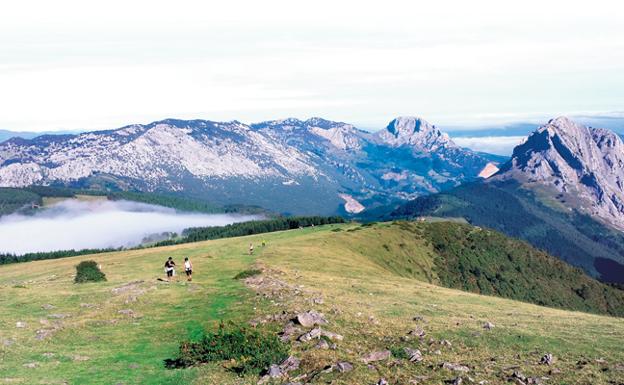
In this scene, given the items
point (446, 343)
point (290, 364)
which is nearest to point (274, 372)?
point (290, 364)

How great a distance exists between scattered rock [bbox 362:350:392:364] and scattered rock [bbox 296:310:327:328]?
6429 mm

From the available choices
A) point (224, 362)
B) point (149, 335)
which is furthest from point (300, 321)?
point (149, 335)

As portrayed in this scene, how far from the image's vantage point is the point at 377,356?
29.8m

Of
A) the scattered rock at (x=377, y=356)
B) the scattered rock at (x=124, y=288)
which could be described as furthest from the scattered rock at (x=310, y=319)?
the scattered rock at (x=124, y=288)

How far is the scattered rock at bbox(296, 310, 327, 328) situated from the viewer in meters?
35.6

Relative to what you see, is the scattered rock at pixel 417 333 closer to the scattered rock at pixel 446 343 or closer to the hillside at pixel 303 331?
the hillside at pixel 303 331

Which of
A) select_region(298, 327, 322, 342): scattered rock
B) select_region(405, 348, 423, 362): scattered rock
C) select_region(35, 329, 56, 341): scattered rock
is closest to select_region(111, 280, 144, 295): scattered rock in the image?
select_region(35, 329, 56, 341): scattered rock

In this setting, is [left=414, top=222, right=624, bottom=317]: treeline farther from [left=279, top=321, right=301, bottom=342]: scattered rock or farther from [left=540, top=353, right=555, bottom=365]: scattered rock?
[left=540, top=353, right=555, bottom=365]: scattered rock

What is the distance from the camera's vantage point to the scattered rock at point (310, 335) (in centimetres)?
3259

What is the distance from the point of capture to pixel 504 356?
30703 millimetres

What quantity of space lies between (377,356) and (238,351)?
829cm

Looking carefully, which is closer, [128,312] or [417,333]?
[417,333]

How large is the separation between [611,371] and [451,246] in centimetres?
16028

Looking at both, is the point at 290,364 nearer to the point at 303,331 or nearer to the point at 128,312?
the point at 303,331
